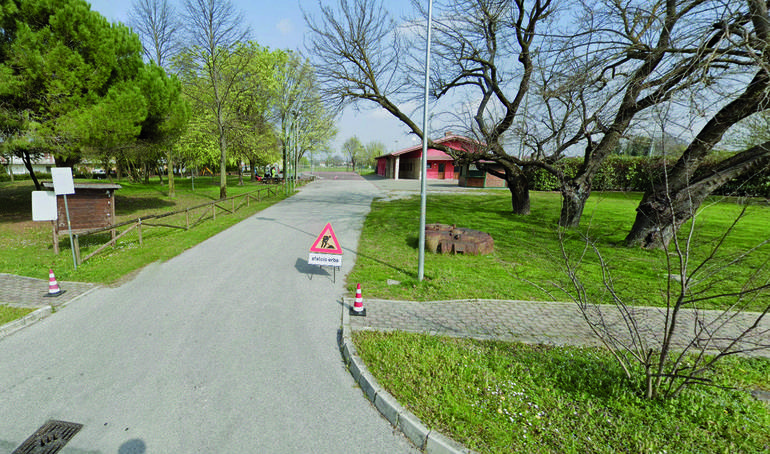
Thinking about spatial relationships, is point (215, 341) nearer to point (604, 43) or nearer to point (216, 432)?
point (216, 432)

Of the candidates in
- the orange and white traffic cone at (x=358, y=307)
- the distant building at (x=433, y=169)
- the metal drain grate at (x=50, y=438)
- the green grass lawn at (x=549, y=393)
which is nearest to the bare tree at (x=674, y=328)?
the green grass lawn at (x=549, y=393)

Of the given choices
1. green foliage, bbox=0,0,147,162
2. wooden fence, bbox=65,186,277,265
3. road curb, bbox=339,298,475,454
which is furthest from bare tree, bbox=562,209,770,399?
green foliage, bbox=0,0,147,162

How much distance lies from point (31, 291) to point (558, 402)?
848 centimetres

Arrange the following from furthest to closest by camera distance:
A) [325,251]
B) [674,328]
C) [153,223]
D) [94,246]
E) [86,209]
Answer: [153,223] < [94,246] < [86,209] < [325,251] < [674,328]

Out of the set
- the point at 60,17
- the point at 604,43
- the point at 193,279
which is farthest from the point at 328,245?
the point at 60,17

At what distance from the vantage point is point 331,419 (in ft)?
10.6

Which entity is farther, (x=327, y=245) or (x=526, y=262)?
(x=526, y=262)

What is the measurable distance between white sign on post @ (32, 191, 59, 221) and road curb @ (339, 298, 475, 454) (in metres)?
7.71

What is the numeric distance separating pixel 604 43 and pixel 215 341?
Result: 380 inches

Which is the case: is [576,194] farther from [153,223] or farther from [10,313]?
[153,223]

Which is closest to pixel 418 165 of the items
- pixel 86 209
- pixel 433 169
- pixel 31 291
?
pixel 433 169

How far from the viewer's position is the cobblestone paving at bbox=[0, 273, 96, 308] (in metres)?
5.50

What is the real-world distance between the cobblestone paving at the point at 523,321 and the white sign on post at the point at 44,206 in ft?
23.0

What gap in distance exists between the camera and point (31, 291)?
5.96m
